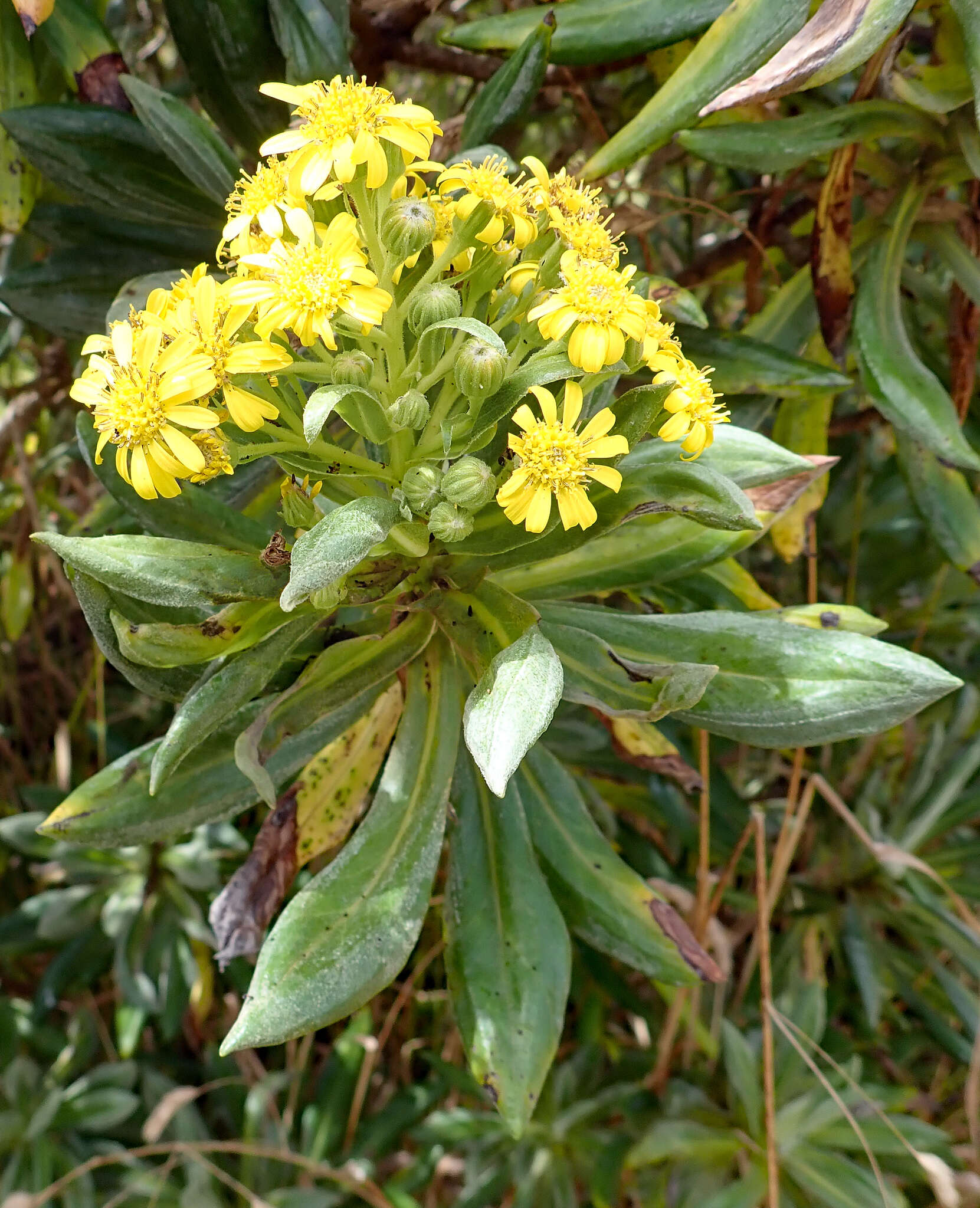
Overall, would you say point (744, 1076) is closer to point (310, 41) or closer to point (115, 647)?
point (115, 647)

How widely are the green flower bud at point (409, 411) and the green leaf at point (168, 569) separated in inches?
6.4

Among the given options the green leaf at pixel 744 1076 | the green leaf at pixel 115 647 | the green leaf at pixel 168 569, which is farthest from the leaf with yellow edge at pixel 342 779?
the green leaf at pixel 744 1076

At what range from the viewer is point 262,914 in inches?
36.4

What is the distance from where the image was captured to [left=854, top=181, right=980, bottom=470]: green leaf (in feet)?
Result: 3.44

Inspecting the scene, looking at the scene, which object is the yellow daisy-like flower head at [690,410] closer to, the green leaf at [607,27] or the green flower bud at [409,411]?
the green flower bud at [409,411]

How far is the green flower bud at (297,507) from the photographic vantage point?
2.41ft

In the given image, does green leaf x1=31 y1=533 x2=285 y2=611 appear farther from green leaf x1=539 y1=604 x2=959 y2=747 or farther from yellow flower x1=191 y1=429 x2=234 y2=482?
green leaf x1=539 y1=604 x2=959 y2=747

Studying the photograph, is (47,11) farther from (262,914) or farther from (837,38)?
(262,914)

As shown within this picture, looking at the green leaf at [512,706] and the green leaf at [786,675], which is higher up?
the green leaf at [512,706]

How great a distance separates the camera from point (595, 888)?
973 millimetres

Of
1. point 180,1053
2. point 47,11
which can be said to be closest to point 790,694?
point 47,11

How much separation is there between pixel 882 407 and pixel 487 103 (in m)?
0.56

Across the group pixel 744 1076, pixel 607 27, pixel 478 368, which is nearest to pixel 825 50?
pixel 607 27

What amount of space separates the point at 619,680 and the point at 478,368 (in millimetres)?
321
